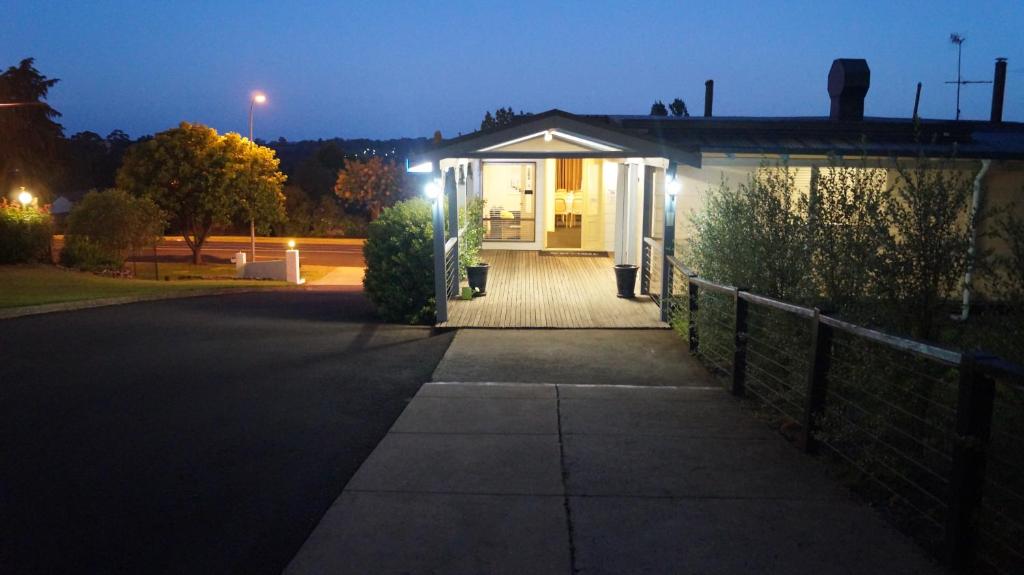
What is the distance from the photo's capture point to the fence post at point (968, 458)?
11.9ft

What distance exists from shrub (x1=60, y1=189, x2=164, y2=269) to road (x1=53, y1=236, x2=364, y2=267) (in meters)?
12.2

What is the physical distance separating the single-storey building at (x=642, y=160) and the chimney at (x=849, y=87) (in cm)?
3

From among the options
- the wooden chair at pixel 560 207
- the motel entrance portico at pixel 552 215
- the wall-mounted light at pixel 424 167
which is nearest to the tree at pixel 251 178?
the wooden chair at pixel 560 207

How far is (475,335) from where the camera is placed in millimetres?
10969

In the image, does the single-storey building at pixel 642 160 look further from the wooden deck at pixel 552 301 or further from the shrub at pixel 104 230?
the shrub at pixel 104 230

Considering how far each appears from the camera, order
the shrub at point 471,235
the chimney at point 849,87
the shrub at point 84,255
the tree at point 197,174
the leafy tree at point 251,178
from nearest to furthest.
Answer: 1. the shrub at point 471,235
2. the chimney at point 849,87
3. the shrub at point 84,255
4. the tree at point 197,174
5. the leafy tree at point 251,178

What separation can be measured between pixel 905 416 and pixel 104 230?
26.0m

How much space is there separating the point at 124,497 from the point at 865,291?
16.7 ft

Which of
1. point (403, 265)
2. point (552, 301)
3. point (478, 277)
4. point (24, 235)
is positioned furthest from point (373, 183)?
point (552, 301)

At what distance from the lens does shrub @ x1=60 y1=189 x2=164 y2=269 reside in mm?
24719

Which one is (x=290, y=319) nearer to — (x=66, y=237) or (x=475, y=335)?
(x=475, y=335)

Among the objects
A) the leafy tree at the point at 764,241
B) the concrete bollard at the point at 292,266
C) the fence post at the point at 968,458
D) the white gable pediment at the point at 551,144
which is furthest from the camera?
the concrete bollard at the point at 292,266

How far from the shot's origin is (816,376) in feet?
18.2

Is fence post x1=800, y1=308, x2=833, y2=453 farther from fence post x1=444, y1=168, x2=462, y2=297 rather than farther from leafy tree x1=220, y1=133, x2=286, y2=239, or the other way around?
leafy tree x1=220, y1=133, x2=286, y2=239
